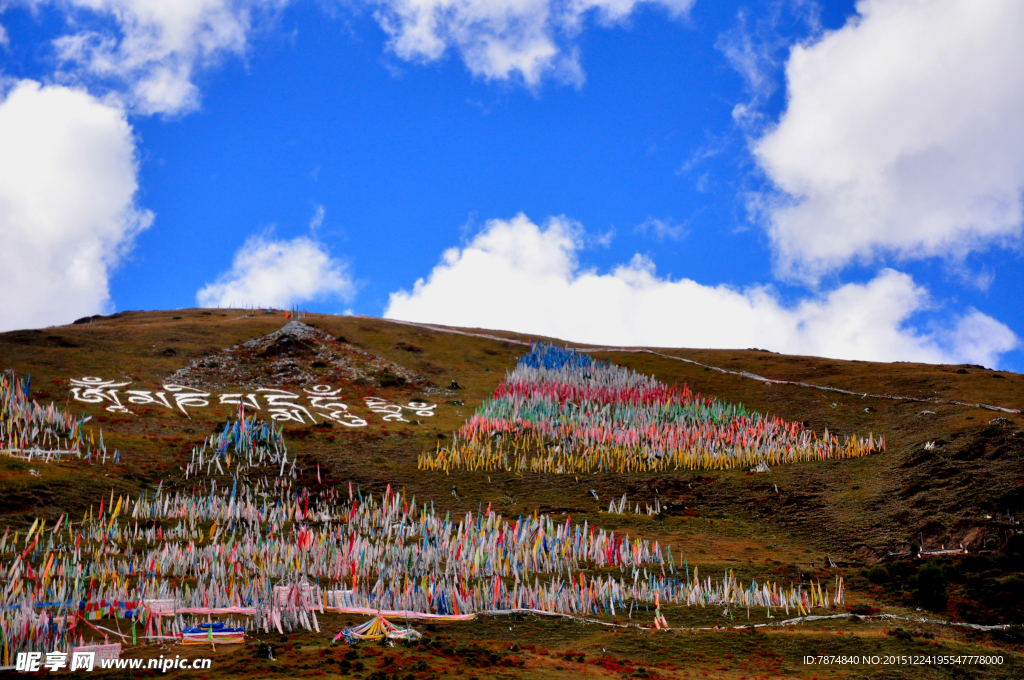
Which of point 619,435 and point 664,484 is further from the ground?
point 619,435

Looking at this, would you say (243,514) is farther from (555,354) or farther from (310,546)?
(555,354)

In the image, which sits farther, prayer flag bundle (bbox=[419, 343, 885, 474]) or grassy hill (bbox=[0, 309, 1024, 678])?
prayer flag bundle (bbox=[419, 343, 885, 474])

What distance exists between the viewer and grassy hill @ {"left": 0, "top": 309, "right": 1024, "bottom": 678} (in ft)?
35.5

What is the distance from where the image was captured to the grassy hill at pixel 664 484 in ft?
35.5

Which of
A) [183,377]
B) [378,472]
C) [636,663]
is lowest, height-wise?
[636,663]

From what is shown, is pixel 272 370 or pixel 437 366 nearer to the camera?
pixel 272 370

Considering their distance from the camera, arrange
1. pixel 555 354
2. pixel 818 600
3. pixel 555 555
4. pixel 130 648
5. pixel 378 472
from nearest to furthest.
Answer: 1. pixel 130 648
2. pixel 818 600
3. pixel 555 555
4. pixel 378 472
5. pixel 555 354

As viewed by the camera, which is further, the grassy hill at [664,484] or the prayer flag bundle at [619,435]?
the prayer flag bundle at [619,435]

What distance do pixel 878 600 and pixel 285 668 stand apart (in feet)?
37.5

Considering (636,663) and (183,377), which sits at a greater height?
(183,377)

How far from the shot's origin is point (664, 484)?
2583 centimetres

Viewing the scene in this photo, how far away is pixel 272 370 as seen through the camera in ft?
136

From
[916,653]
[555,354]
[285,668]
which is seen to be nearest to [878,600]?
[916,653]

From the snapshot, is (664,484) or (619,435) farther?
(619,435)
